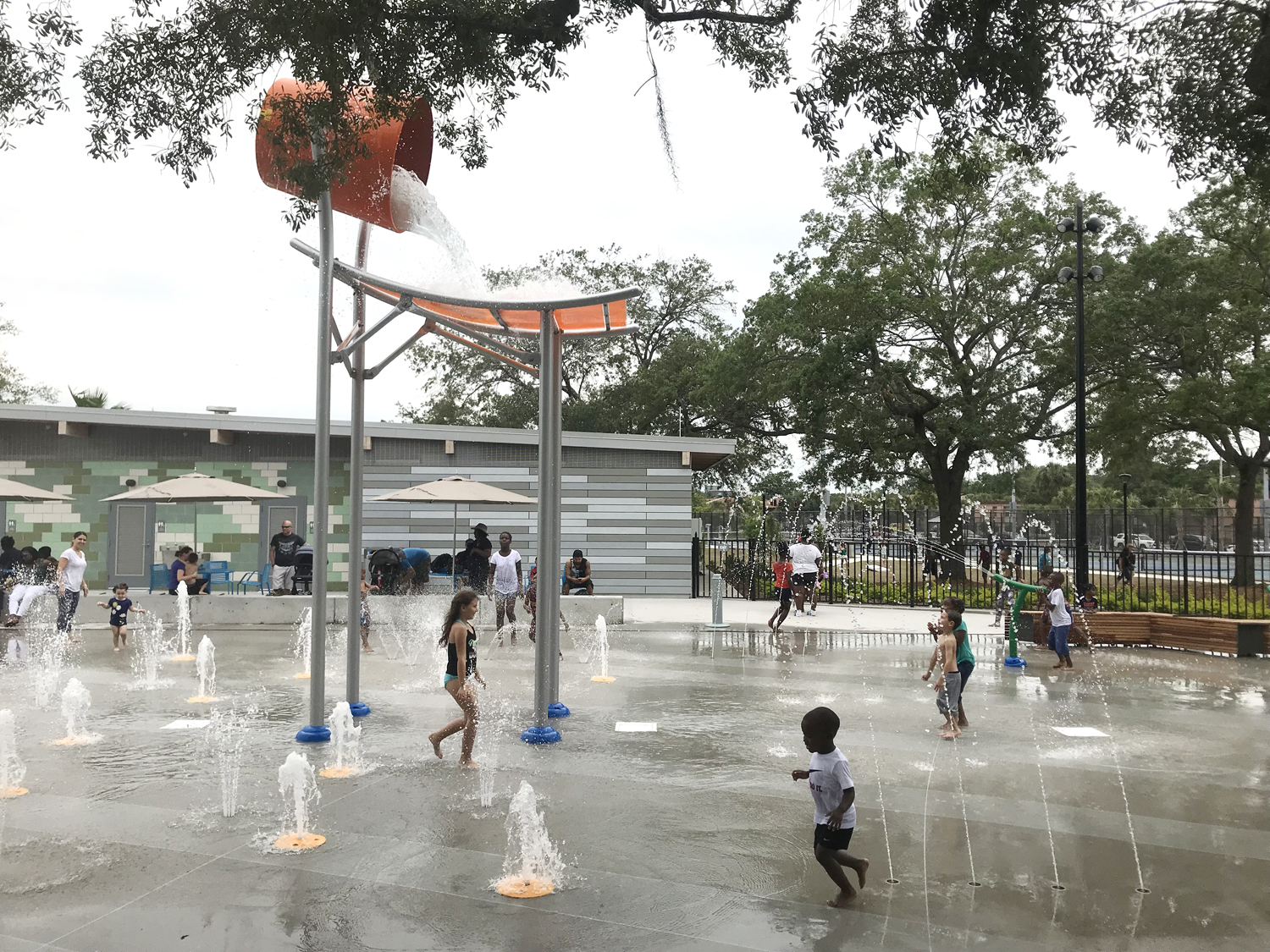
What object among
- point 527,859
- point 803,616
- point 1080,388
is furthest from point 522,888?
point 1080,388

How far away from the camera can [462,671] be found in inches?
299

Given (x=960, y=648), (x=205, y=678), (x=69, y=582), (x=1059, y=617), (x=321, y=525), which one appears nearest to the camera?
(x=321, y=525)

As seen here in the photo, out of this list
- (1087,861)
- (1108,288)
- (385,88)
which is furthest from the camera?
(1108,288)

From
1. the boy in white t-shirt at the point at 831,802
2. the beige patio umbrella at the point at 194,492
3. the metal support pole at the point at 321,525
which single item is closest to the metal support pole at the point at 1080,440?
the metal support pole at the point at 321,525

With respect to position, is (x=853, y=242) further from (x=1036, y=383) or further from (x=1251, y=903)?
(x=1251, y=903)

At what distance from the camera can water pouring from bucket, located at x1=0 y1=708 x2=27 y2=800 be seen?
6926mm

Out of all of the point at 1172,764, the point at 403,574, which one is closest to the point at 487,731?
the point at 1172,764

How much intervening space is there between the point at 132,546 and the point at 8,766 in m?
16.4

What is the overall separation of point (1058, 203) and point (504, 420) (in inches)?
827

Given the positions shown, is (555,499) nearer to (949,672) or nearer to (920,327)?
(949,672)

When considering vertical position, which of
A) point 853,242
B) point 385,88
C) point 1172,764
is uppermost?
point 853,242

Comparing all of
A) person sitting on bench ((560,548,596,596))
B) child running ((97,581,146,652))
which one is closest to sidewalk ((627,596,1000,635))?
person sitting on bench ((560,548,596,596))

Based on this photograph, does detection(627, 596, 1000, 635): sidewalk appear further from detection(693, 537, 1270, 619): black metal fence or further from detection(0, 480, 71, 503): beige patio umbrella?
detection(0, 480, 71, 503): beige patio umbrella

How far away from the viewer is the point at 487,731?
9.02 metres
